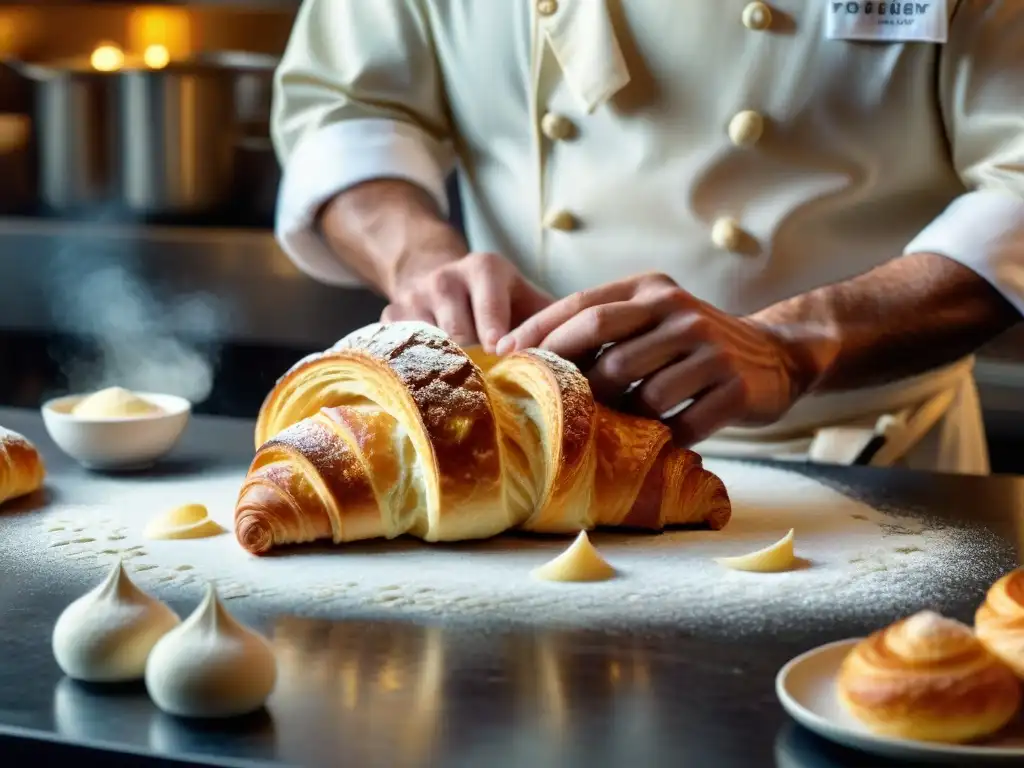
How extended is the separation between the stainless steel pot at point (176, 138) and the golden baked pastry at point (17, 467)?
1451 millimetres

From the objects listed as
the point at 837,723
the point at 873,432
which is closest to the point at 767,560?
the point at 837,723

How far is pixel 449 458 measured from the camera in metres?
1.09

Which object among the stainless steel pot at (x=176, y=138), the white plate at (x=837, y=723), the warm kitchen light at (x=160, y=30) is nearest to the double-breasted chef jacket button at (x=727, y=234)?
the white plate at (x=837, y=723)

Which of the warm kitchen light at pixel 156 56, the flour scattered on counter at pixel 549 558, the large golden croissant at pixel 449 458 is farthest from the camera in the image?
the warm kitchen light at pixel 156 56

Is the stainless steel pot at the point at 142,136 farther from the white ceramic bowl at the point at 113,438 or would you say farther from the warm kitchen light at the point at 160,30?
the white ceramic bowl at the point at 113,438

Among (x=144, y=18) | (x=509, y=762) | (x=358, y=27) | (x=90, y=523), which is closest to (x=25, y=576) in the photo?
(x=90, y=523)

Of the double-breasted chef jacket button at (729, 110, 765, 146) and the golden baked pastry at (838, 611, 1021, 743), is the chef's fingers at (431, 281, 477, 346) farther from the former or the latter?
the golden baked pastry at (838, 611, 1021, 743)

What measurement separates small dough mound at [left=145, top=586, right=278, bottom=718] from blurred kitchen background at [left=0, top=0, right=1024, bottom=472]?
6.07ft

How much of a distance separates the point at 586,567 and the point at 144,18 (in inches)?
94.5

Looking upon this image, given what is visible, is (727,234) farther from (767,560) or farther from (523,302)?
(767,560)

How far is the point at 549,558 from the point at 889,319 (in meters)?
0.55

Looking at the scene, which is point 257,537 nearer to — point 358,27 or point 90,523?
point 90,523

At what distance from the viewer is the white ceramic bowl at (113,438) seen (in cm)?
132

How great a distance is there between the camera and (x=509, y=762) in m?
0.69
